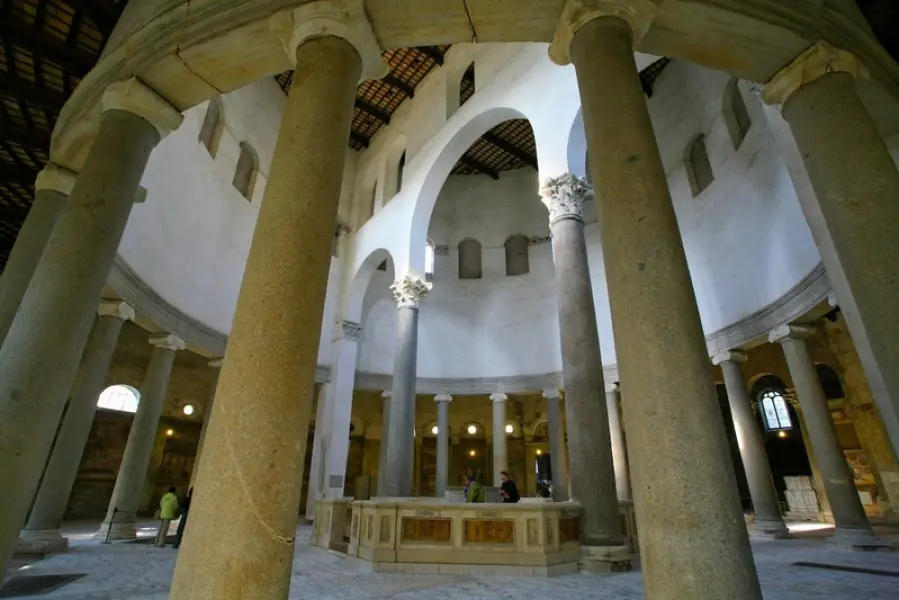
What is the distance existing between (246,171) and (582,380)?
10.7 metres

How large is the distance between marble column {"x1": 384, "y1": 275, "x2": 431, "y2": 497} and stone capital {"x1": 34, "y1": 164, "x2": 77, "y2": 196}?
7.29m

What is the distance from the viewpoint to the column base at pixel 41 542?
6.36 meters

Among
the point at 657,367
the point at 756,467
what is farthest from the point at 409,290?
the point at 657,367

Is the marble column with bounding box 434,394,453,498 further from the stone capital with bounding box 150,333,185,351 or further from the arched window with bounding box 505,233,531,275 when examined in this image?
the stone capital with bounding box 150,333,185,351

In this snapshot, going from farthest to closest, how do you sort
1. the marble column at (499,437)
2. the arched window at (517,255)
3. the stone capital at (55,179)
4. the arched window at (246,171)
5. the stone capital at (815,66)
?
the arched window at (517,255), the marble column at (499,437), the arched window at (246,171), the stone capital at (55,179), the stone capital at (815,66)

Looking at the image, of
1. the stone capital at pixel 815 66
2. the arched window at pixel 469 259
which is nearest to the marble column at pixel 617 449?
the arched window at pixel 469 259

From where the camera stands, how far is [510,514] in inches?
237

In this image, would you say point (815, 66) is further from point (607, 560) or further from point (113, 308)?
point (113, 308)

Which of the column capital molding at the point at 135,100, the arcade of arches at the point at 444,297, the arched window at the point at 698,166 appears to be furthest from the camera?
the arched window at the point at 698,166

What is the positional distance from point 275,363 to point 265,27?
2884mm

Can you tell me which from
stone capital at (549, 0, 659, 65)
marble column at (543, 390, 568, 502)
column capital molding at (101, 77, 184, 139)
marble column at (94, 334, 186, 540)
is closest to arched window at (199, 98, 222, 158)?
marble column at (94, 334, 186, 540)

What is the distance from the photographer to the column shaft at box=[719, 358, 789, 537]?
31.9ft

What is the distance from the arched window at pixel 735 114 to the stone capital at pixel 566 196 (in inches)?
199

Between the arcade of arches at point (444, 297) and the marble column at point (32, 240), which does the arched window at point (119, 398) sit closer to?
the arcade of arches at point (444, 297)
